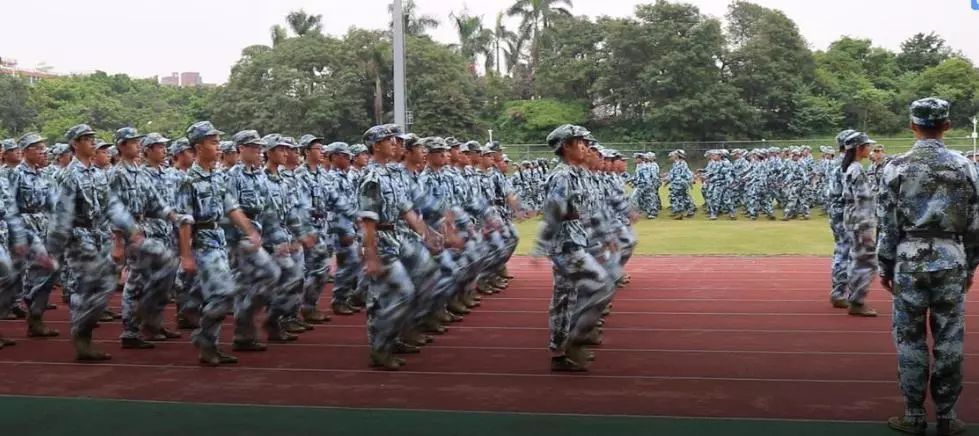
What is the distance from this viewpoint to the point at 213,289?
6.20 meters

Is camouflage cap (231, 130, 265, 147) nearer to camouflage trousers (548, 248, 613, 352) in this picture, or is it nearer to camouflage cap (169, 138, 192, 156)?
camouflage cap (169, 138, 192, 156)

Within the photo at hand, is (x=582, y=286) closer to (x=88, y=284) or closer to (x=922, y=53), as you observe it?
(x=88, y=284)

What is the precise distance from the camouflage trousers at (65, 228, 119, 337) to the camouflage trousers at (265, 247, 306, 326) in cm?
116

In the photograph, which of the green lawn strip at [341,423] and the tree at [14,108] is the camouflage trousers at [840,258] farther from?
the tree at [14,108]

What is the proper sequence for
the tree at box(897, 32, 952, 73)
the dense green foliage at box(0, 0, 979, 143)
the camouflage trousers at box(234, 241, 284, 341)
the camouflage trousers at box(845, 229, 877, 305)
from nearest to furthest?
1. the camouflage trousers at box(234, 241, 284, 341)
2. the camouflage trousers at box(845, 229, 877, 305)
3. the dense green foliage at box(0, 0, 979, 143)
4. the tree at box(897, 32, 952, 73)

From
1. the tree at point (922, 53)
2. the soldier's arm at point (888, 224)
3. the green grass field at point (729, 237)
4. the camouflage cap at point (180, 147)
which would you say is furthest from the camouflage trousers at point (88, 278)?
the tree at point (922, 53)

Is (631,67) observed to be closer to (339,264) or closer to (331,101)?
(331,101)

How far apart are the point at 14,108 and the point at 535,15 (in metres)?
26.4

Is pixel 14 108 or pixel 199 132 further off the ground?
pixel 14 108

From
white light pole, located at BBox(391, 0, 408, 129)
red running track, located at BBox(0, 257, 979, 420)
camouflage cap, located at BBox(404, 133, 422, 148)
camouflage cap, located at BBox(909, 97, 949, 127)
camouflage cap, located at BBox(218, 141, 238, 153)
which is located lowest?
red running track, located at BBox(0, 257, 979, 420)

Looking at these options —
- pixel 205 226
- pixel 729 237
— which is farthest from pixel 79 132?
pixel 729 237

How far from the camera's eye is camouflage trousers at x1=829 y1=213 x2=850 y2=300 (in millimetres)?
8508

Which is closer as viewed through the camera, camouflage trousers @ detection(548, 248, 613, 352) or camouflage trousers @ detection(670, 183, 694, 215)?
camouflage trousers @ detection(548, 248, 613, 352)

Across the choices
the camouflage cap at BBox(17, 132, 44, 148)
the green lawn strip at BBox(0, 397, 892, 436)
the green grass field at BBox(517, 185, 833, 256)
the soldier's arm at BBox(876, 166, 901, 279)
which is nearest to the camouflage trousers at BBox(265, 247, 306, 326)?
the green lawn strip at BBox(0, 397, 892, 436)
